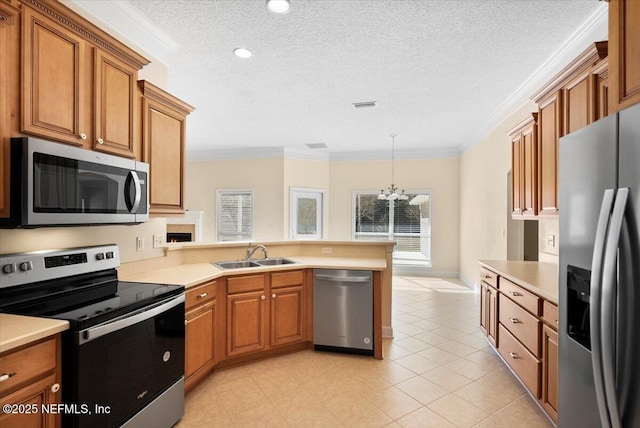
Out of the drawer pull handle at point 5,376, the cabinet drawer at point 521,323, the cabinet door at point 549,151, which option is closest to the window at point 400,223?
the cabinet drawer at point 521,323

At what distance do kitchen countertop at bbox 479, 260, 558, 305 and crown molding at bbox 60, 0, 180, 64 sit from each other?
3555mm

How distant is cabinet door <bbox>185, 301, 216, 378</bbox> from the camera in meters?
2.54

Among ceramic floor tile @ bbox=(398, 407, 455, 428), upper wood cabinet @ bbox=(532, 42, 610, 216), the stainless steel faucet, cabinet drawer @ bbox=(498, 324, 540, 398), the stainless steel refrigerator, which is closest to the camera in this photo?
the stainless steel refrigerator

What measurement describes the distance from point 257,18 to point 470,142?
5.21 m

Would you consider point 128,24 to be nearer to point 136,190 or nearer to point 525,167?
point 136,190

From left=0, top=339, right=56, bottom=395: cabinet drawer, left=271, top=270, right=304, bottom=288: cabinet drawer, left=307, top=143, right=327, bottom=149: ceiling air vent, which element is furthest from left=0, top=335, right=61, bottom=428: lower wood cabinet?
left=307, top=143, right=327, bottom=149: ceiling air vent

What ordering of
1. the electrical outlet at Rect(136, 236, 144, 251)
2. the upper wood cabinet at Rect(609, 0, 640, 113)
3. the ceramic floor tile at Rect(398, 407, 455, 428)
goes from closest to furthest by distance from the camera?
the upper wood cabinet at Rect(609, 0, 640, 113) < the ceramic floor tile at Rect(398, 407, 455, 428) < the electrical outlet at Rect(136, 236, 144, 251)

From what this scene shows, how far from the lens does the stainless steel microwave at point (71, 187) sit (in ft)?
5.32

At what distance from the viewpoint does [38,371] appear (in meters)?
1.42

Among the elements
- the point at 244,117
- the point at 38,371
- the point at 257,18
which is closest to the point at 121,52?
the point at 257,18

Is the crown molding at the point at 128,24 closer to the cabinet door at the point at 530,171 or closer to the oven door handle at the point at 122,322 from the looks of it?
the oven door handle at the point at 122,322

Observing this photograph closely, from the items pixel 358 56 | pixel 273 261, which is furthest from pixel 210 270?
pixel 358 56

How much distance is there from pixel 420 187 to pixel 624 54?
6446 mm

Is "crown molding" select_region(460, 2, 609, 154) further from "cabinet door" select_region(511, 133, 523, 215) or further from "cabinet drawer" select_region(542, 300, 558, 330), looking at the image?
"cabinet drawer" select_region(542, 300, 558, 330)
